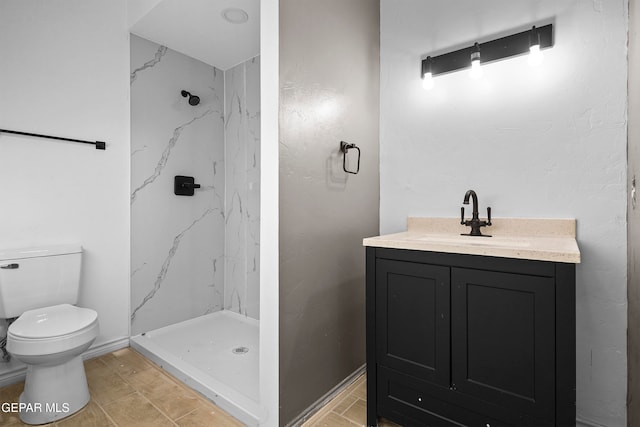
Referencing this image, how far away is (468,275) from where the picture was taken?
A: 1.28m

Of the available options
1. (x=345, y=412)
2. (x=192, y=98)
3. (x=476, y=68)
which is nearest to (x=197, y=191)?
(x=192, y=98)

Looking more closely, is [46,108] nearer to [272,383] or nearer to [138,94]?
[138,94]

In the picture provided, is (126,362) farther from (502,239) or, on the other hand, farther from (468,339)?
(502,239)

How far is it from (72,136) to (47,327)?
50.0 inches

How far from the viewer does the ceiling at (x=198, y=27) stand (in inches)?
84.7

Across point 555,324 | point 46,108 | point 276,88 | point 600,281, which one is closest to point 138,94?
point 46,108

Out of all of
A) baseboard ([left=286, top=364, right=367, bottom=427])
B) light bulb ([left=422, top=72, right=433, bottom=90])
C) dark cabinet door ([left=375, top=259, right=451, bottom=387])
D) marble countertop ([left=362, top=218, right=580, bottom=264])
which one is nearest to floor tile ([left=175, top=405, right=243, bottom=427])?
baseboard ([left=286, top=364, right=367, bottom=427])

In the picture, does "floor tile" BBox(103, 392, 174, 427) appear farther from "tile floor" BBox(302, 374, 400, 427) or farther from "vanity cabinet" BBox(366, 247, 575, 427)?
"vanity cabinet" BBox(366, 247, 575, 427)

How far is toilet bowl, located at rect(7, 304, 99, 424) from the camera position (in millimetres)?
1540

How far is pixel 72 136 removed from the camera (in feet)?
7.07

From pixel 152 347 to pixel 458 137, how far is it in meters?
2.58

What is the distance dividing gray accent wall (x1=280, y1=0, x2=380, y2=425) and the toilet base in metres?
1.16

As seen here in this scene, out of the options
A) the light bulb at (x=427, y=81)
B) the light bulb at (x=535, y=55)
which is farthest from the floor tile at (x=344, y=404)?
the light bulb at (x=535, y=55)

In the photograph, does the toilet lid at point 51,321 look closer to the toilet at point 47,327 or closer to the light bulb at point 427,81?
the toilet at point 47,327
